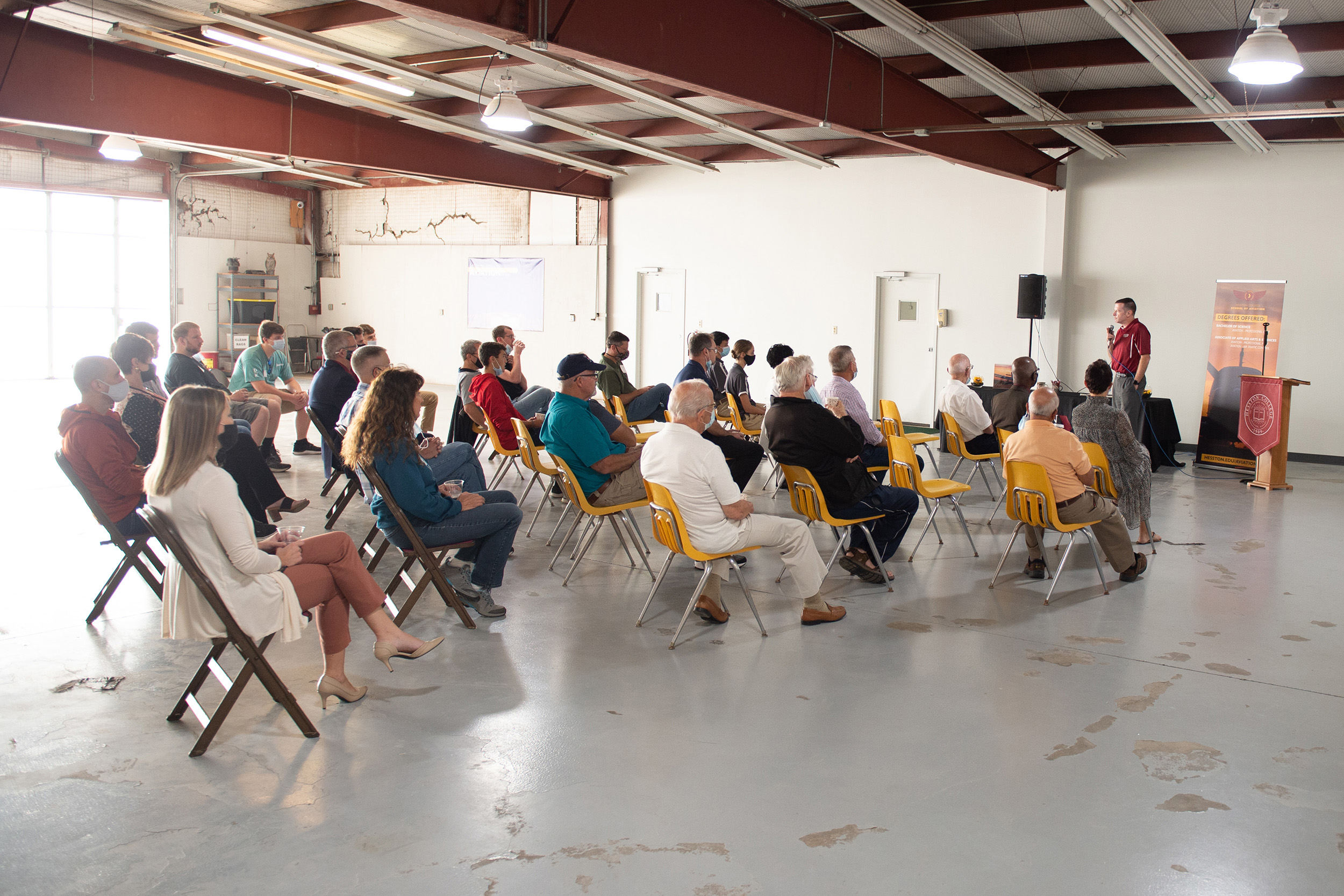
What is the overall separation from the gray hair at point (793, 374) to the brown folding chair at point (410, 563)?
182cm

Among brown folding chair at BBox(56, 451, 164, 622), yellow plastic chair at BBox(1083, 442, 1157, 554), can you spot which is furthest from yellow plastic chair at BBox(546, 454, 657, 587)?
yellow plastic chair at BBox(1083, 442, 1157, 554)

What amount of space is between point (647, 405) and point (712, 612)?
3.73 m

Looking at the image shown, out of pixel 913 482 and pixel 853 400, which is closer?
pixel 913 482

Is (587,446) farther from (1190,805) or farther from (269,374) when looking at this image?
(269,374)

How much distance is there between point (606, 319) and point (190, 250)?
7440mm

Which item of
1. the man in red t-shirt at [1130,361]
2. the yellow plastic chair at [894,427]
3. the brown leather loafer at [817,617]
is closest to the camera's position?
the brown leather loafer at [817,617]

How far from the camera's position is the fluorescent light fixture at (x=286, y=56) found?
262 inches

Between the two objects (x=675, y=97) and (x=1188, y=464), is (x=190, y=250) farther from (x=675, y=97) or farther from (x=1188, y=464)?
(x=1188, y=464)

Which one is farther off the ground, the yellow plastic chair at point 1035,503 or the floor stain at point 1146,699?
the yellow plastic chair at point 1035,503

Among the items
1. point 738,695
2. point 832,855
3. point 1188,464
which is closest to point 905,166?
point 1188,464

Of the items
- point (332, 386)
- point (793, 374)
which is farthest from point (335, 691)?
point (332, 386)

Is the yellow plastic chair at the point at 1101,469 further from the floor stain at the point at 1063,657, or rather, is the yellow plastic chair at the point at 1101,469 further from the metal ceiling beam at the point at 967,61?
the metal ceiling beam at the point at 967,61

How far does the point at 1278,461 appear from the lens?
8430 mm

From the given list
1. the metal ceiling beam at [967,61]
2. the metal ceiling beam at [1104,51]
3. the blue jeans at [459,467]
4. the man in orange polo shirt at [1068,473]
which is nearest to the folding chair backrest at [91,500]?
the blue jeans at [459,467]
